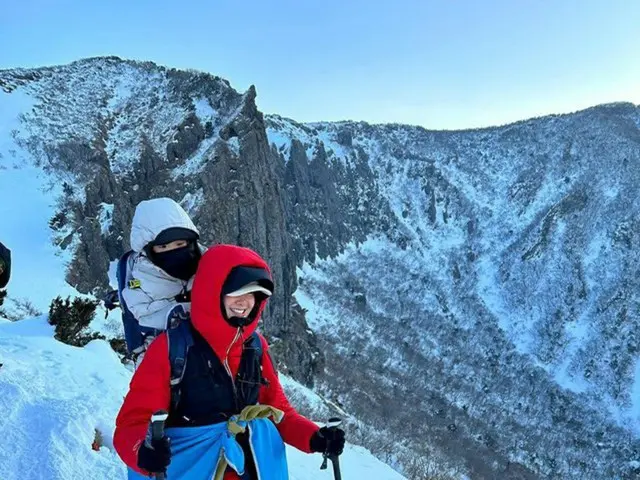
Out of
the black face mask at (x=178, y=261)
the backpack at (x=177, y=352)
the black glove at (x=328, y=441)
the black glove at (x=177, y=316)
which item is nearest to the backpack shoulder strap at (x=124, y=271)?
the black face mask at (x=178, y=261)

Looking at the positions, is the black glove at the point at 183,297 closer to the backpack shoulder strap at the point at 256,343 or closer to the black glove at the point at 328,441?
the backpack shoulder strap at the point at 256,343

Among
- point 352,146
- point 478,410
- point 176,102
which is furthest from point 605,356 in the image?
point 176,102

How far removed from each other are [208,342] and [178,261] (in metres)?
0.87

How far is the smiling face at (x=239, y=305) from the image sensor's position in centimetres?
263

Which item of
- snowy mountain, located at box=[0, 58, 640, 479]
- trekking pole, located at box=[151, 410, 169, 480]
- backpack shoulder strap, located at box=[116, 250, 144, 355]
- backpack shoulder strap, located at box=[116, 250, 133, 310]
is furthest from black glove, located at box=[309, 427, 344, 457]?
snowy mountain, located at box=[0, 58, 640, 479]

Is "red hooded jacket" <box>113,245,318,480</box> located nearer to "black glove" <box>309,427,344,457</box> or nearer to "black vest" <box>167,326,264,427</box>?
"black vest" <box>167,326,264,427</box>

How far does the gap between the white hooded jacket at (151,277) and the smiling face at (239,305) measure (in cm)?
69

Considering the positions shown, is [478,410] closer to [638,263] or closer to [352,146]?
[638,263]

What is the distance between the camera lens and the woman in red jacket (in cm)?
249

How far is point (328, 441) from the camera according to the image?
113 inches

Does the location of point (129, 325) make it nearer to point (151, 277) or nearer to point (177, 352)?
point (151, 277)

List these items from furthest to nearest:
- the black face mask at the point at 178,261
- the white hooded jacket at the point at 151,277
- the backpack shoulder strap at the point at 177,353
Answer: the black face mask at the point at 178,261, the white hooded jacket at the point at 151,277, the backpack shoulder strap at the point at 177,353

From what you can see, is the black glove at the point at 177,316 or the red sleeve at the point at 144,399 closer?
the red sleeve at the point at 144,399

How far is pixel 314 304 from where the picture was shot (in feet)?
306
